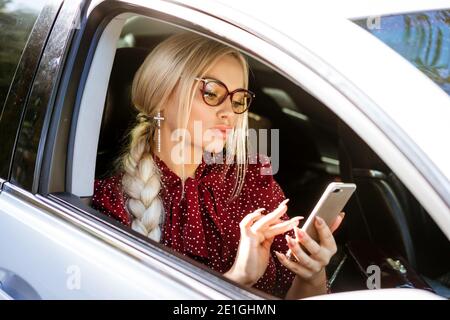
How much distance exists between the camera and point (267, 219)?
1.66 meters

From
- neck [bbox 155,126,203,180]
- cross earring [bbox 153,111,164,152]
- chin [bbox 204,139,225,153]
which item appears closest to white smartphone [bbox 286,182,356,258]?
chin [bbox 204,139,225,153]

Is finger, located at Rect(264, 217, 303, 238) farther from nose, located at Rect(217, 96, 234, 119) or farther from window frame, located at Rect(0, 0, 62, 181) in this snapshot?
window frame, located at Rect(0, 0, 62, 181)

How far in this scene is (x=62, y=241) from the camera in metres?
1.56

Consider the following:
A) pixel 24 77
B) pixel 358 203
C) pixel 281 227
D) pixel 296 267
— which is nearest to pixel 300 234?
pixel 281 227

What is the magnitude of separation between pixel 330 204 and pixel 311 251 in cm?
14

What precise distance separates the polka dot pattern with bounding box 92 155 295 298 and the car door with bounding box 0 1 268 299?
0.24 m

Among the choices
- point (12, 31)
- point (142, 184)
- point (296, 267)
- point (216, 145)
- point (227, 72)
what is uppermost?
point (12, 31)

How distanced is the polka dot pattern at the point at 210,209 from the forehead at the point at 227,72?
0.32 metres

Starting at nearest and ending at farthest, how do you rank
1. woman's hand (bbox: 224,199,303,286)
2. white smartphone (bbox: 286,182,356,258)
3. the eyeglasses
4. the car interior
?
white smartphone (bbox: 286,182,356,258), woman's hand (bbox: 224,199,303,286), the eyeglasses, the car interior

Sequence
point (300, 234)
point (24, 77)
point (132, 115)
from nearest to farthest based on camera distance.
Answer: point (300, 234), point (24, 77), point (132, 115)

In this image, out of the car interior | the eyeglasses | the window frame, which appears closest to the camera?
the window frame

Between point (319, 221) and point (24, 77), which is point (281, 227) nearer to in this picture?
point (319, 221)

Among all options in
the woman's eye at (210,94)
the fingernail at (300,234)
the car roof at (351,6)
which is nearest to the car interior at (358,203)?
the woman's eye at (210,94)

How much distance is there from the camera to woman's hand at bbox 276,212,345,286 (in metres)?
1.66
